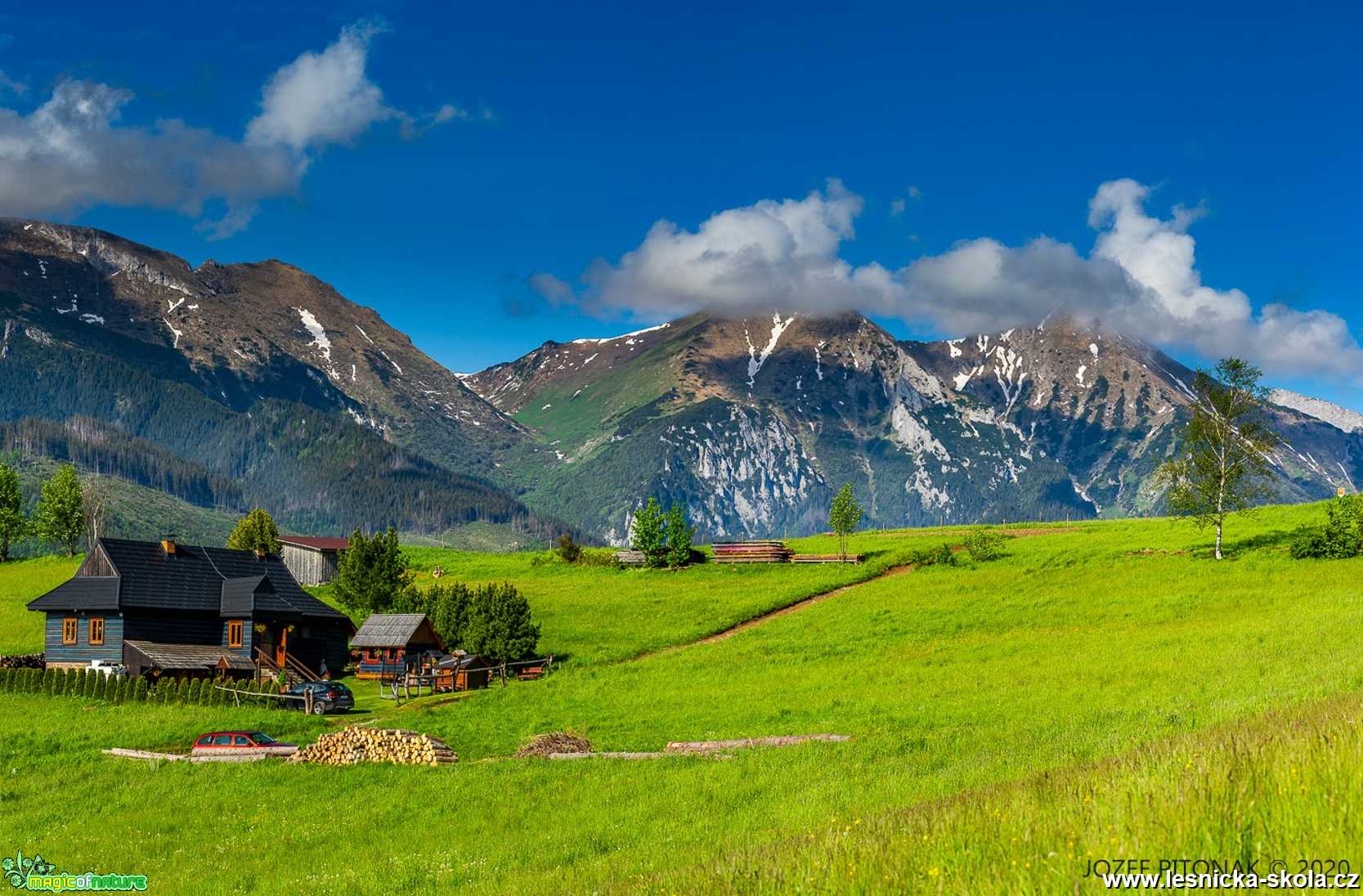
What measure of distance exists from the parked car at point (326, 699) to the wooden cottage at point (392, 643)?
1492 centimetres

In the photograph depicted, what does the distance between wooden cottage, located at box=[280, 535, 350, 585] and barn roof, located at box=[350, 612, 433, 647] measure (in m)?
52.8

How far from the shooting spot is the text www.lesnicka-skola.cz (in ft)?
29.8

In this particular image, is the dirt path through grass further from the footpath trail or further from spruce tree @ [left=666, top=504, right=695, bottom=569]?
spruce tree @ [left=666, top=504, right=695, bottom=569]

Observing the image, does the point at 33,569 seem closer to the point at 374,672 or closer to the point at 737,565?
the point at 374,672

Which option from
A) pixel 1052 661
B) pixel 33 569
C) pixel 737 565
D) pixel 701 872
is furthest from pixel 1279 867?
pixel 33 569

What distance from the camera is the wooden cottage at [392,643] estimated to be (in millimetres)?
74312

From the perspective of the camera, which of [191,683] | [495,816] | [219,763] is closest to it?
[495,816]

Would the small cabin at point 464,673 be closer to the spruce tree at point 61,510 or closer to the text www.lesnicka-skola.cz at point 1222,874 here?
the text www.lesnicka-skola.cz at point 1222,874

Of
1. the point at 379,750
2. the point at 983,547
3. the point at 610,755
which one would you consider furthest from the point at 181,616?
the point at 983,547

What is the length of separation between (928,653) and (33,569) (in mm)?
102886

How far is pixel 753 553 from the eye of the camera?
370ft

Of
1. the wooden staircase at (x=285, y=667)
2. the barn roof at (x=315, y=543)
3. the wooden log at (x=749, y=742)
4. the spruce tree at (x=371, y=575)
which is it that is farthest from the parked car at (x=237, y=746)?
the barn roof at (x=315, y=543)

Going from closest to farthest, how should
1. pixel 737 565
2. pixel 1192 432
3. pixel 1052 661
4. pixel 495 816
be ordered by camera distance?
pixel 495 816, pixel 1052 661, pixel 1192 432, pixel 737 565

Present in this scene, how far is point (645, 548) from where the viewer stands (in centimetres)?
11400
